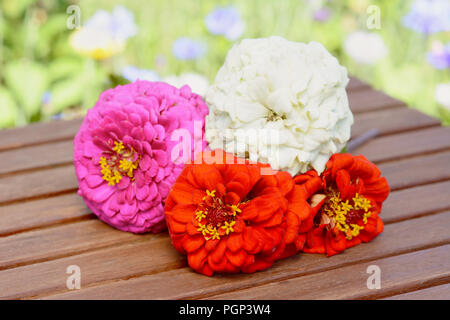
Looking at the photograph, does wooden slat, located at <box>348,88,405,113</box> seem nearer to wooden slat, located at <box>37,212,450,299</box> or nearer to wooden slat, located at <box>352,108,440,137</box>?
wooden slat, located at <box>352,108,440,137</box>

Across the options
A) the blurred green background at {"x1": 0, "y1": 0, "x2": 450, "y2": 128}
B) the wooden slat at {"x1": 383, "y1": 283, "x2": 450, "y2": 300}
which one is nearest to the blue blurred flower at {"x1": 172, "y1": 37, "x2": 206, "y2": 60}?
the blurred green background at {"x1": 0, "y1": 0, "x2": 450, "y2": 128}

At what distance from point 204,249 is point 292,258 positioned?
0.49 feet

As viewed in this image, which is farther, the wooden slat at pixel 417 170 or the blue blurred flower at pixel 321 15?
A: the blue blurred flower at pixel 321 15

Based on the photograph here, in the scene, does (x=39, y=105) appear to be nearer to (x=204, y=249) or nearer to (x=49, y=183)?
(x=49, y=183)

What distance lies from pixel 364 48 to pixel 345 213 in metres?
1.38

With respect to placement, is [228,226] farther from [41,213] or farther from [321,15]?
[321,15]

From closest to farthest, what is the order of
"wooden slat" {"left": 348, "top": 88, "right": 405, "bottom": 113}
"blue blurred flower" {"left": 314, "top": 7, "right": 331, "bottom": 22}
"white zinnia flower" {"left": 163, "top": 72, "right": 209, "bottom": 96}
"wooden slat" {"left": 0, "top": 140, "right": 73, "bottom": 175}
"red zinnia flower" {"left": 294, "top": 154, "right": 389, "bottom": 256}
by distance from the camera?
"red zinnia flower" {"left": 294, "top": 154, "right": 389, "bottom": 256}
"wooden slat" {"left": 0, "top": 140, "right": 73, "bottom": 175}
"wooden slat" {"left": 348, "top": 88, "right": 405, "bottom": 113}
"white zinnia flower" {"left": 163, "top": 72, "right": 209, "bottom": 96}
"blue blurred flower" {"left": 314, "top": 7, "right": 331, "bottom": 22}

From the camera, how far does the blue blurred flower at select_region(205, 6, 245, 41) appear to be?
2260 millimetres

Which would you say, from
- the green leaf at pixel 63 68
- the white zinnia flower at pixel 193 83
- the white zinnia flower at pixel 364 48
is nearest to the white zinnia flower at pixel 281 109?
the white zinnia flower at pixel 193 83

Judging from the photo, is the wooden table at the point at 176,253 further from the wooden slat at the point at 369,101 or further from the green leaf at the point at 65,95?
the green leaf at the point at 65,95

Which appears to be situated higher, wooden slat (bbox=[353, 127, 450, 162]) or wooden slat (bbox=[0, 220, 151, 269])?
wooden slat (bbox=[353, 127, 450, 162])

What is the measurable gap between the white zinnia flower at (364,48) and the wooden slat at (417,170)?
0.95 meters

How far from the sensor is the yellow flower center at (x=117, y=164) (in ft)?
3.66

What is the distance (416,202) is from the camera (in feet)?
4.07
